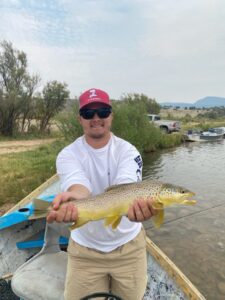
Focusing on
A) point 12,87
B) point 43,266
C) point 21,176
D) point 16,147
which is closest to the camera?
point 43,266

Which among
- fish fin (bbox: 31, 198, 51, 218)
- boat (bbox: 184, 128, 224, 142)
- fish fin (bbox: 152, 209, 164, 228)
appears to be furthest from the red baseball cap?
boat (bbox: 184, 128, 224, 142)

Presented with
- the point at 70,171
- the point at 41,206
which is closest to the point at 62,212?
the point at 41,206

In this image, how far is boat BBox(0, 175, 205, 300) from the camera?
4102 mm

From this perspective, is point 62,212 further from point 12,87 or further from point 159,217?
point 12,87

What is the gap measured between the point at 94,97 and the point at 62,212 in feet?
3.66

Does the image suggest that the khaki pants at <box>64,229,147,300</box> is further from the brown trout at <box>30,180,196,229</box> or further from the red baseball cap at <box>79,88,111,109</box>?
the red baseball cap at <box>79,88,111,109</box>

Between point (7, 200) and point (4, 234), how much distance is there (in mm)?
4740

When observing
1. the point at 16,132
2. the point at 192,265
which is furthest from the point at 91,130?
the point at 16,132

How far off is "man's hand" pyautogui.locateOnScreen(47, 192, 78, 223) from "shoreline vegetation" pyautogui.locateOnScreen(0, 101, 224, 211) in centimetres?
705

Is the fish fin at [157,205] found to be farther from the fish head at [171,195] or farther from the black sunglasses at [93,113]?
the black sunglasses at [93,113]

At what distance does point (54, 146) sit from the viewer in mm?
21188

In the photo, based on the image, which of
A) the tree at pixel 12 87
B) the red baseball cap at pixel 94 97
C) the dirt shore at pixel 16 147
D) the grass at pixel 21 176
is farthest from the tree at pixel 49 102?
the red baseball cap at pixel 94 97

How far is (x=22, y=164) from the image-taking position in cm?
1568

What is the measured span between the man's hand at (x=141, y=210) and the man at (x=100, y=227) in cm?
32
